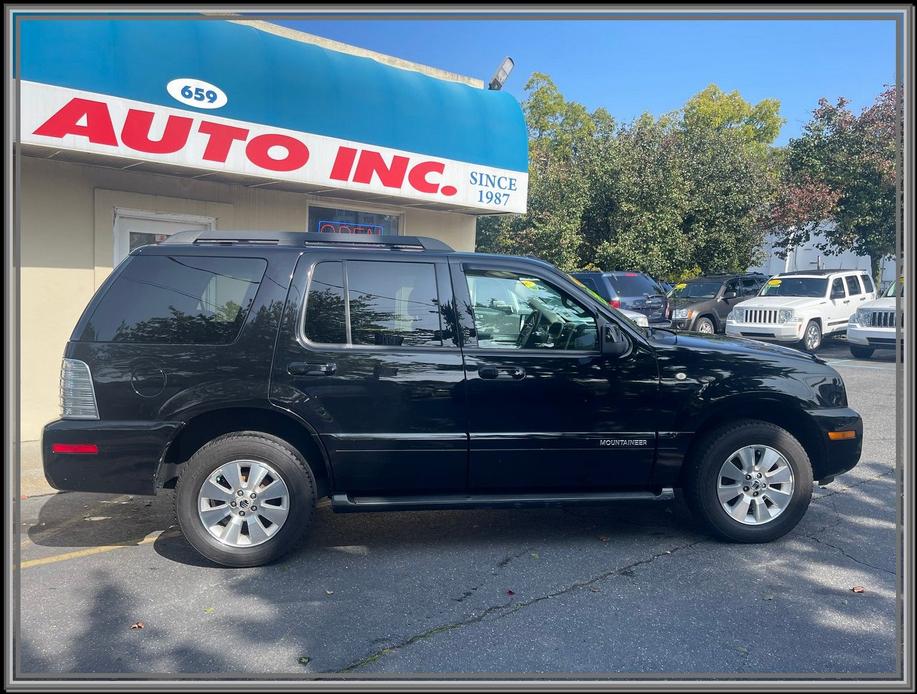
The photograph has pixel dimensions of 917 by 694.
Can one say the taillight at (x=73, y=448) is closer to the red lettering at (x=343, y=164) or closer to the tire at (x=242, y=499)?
the tire at (x=242, y=499)

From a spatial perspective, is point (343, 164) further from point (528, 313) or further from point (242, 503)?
point (242, 503)

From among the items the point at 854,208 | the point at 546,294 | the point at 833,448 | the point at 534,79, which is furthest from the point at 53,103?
the point at 534,79

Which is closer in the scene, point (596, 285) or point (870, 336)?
point (870, 336)

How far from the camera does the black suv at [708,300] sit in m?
17.5

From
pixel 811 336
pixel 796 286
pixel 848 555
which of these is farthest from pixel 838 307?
pixel 848 555

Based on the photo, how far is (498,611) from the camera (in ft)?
13.1

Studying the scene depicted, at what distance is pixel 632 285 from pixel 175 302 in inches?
524

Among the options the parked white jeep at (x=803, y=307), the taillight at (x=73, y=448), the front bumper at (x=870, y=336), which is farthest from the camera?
the parked white jeep at (x=803, y=307)

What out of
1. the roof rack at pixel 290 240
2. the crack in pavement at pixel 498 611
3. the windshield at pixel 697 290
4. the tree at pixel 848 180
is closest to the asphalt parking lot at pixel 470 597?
the crack in pavement at pixel 498 611

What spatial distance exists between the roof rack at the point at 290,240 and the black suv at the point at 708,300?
13297 millimetres

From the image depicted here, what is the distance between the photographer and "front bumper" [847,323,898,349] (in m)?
14.5

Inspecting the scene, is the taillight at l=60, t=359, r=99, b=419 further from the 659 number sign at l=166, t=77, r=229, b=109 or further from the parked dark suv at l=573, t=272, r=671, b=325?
the parked dark suv at l=573, t=272, r=671, b=325

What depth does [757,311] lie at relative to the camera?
16672 mm

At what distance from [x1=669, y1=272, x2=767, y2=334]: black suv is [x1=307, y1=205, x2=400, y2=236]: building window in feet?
28.6
